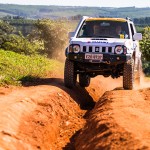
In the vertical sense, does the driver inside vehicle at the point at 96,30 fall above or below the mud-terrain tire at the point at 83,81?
above

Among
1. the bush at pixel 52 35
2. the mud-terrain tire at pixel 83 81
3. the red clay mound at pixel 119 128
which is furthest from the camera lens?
the bush at pixel 52 35

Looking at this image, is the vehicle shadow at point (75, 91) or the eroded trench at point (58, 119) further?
the vehicle shadow at point (75, 91)

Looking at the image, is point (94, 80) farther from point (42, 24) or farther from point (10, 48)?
point (42, 24)

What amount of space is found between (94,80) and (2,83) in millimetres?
5133

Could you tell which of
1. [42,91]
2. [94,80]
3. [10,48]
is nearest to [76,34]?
[42,91]

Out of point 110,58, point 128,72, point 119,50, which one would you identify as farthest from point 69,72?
point 128,72

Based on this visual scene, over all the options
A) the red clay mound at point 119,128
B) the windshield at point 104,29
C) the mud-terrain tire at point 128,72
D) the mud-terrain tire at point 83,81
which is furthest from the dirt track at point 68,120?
the windshield at point 104,29

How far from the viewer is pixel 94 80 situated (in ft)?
52.0

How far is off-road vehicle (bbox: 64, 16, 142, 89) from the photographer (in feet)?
37.0

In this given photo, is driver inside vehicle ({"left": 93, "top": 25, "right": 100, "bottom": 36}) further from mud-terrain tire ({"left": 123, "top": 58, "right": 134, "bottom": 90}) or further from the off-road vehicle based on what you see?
mud-terrain tire ({"left": 123, "top": 58, "right": 134, "bottom": 90})

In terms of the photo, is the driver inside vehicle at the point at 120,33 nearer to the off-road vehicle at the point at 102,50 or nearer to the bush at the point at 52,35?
the off-road vehicle at the point at 102,50

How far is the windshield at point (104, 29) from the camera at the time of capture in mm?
12352

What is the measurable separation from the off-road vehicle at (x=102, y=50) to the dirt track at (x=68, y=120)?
744 mm

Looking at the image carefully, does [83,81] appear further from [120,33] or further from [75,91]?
[120,33]
